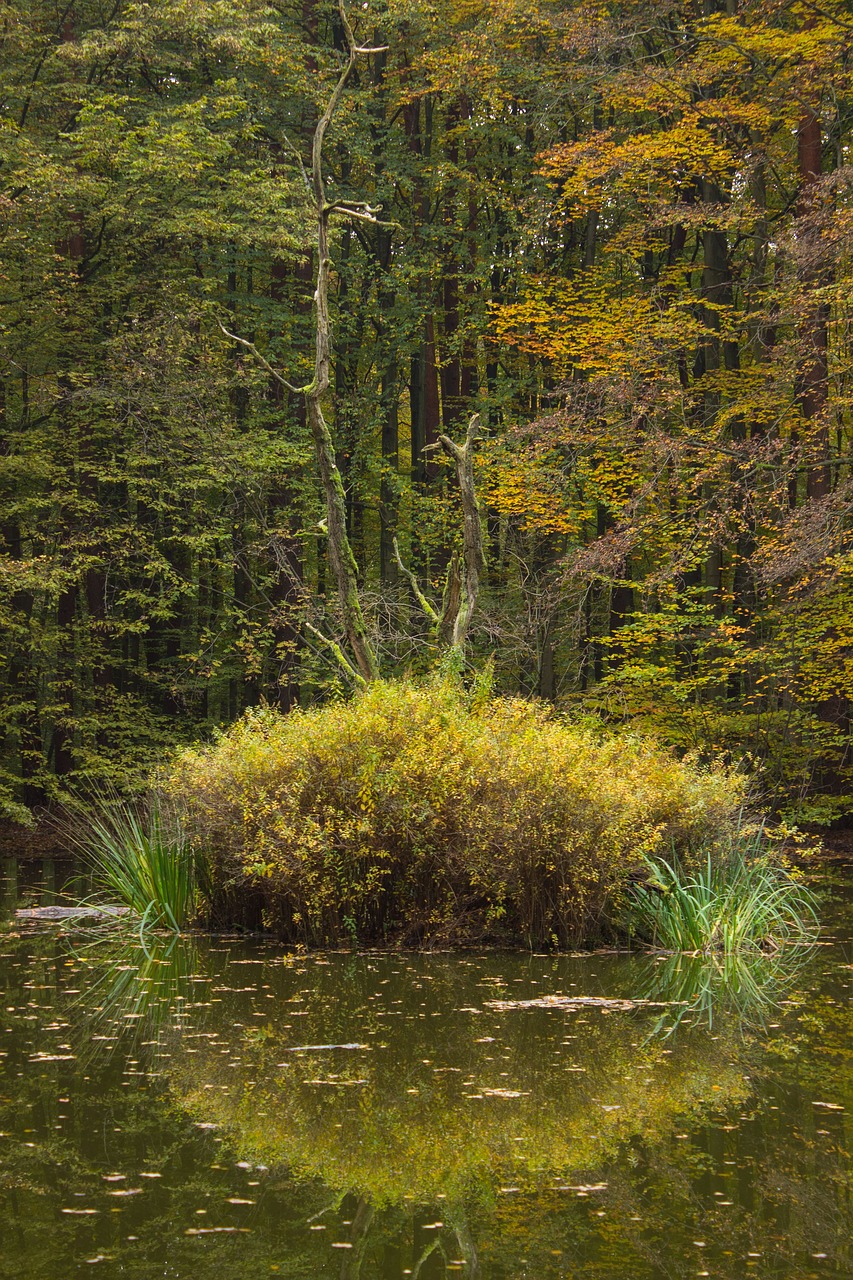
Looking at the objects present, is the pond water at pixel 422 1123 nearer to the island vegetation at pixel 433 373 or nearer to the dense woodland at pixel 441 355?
the island vegetation at pixel 433 373

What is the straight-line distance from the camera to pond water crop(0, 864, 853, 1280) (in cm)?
370

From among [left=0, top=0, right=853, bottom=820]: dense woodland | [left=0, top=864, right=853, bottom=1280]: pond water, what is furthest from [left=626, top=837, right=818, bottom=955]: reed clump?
[left=0, top=0, right=853, bottom=820]: dense woodland

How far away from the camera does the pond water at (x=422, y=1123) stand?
146 inches

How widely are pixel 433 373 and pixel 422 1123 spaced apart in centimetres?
1953

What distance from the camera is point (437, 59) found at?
66.0ft

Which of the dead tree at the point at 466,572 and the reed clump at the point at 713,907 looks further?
the dead tree at the point at 466,572

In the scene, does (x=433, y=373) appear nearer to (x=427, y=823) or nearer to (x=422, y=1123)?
(x=427, y=823)

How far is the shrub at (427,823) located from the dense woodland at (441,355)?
15.9ft

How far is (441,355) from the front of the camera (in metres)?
23.7

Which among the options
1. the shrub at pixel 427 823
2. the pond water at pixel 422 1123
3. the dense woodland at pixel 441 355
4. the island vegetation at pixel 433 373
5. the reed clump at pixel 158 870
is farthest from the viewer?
the dense woodland at pixel 441 355

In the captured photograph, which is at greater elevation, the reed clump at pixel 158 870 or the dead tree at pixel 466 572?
the dead tree at pixel 466 572

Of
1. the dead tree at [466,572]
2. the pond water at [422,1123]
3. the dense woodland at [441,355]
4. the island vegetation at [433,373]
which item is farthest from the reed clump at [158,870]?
the dense woodland at [441,355]

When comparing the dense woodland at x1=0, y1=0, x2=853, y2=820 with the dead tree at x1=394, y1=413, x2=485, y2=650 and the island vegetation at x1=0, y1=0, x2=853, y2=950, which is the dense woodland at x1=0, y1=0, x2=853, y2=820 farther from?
the dead tree at x1=394, y1=413, x2=485, y2=650

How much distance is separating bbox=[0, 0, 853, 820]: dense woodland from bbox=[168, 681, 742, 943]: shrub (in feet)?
15.9
